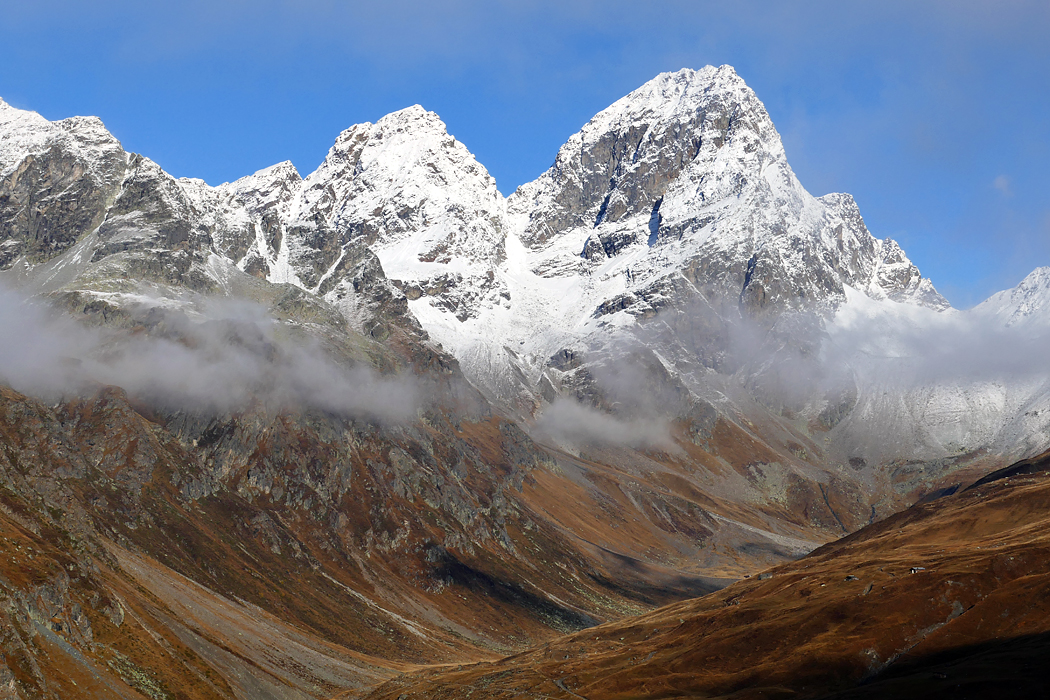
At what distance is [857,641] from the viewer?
438 feet

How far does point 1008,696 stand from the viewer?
95.2 metres

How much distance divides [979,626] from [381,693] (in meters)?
108

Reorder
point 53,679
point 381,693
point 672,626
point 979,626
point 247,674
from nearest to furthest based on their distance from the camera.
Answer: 1. point 53,679
2. point 979,626
3. point 247,674
4. point 381,693
5. point 672,626

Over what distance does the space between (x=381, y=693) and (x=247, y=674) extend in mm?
30154

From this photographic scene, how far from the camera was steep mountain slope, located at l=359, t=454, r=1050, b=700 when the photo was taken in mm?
113375

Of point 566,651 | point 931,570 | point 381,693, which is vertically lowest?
point 381,693

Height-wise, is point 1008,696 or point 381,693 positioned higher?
point 1008,696

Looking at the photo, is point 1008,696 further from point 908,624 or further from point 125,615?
point 125,615

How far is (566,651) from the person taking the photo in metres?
197

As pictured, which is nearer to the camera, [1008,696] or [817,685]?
[1008,696]

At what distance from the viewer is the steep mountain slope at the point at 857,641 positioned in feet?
372

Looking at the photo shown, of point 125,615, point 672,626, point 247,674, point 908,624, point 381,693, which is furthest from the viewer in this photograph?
point 672,626

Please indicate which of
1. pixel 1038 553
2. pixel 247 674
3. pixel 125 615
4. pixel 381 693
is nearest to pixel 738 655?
pixel 1038 553

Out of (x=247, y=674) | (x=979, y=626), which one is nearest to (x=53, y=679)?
(x=247, y=674)
